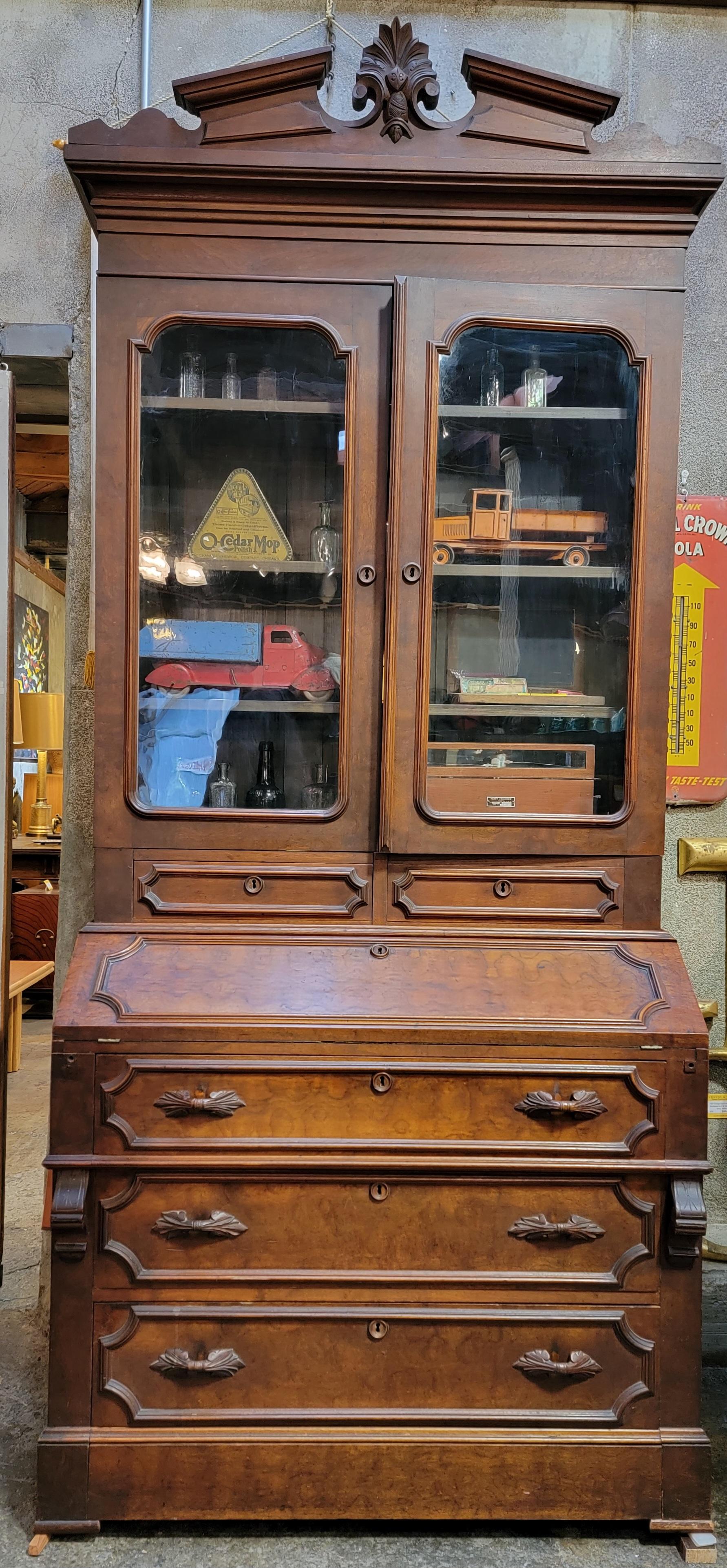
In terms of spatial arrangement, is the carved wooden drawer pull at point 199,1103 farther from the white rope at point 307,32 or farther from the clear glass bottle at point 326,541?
the white rope at point 307,32

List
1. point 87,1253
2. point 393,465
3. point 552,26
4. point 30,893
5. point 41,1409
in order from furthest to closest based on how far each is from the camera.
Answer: point 30,893, point 552,26, point 41,1409, point 393,465, point 87,1253

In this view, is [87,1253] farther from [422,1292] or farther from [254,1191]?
[422,1292]

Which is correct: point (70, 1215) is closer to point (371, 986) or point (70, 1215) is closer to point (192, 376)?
point (371, 986)

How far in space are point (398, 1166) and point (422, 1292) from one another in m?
0.25

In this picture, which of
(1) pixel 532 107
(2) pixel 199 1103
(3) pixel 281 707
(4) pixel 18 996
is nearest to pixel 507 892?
A: (3) pixel 281 707

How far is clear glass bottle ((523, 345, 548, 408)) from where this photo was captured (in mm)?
2064

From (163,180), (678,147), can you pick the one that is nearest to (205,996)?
(163,180)

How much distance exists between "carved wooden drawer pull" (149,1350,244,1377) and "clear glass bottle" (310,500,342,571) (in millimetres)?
1549

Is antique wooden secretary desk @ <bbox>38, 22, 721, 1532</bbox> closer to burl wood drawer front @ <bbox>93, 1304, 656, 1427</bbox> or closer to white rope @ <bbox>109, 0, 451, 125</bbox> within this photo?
burl wood drawer front @ <bbox>93, 1304, 656, 1427</bbox>

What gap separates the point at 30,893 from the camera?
601 cm

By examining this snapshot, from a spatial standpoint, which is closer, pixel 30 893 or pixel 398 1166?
pixel 398 1166

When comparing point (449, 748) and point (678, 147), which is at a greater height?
point (678, 147)

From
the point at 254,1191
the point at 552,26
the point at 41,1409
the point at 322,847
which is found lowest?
the point at 41,1409

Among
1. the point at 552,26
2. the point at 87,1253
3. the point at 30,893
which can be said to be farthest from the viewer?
the point at 30,893
